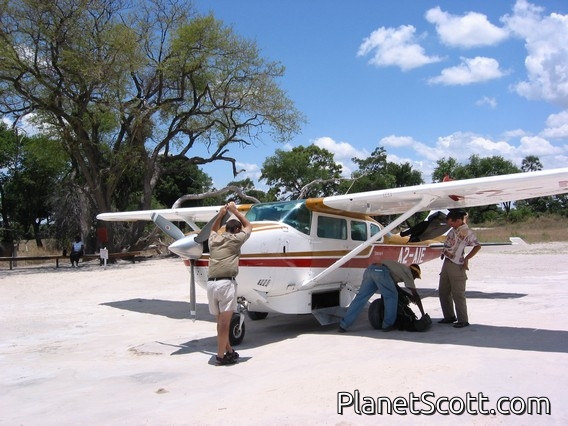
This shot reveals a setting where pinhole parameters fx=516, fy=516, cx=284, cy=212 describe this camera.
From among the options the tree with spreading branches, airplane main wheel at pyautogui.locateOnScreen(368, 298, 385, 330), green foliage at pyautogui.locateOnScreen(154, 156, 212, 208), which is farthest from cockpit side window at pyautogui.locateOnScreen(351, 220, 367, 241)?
green foliage at pyautogui.locateOnScreen(154, 156, 212, 208)

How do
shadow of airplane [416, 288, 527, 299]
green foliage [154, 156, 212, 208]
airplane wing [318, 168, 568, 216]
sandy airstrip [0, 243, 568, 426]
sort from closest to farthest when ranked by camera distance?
sandy airstrip [0, 243, 568, 426] → airplane wing [318, 168, 568, 216] → shadow of airplane [416, 288, 527, 299] → green foliage [154, 156, 212, 208]

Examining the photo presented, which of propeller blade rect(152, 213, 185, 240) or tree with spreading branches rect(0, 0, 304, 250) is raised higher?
tree with spreading branches rect(0, 0, 304, 250)

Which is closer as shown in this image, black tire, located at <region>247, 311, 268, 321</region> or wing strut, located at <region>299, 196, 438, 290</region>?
wing strut, located at <region>299, 196, 438, 290</region>

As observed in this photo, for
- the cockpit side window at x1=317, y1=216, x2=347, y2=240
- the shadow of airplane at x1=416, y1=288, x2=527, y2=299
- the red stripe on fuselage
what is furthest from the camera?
the shadow of airplane at x1=416, y1=288, x2=527, y2=299

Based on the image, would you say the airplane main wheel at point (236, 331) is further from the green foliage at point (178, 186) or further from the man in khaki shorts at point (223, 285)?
the green foliage at point (178, 186)

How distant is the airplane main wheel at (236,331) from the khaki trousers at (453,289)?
3.41 metres

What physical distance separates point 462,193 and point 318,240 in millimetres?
2549

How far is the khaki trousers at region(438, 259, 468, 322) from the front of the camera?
26.9 feet

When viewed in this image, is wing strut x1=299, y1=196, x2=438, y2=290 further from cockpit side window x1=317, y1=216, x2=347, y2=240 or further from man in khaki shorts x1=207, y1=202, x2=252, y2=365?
man in khaki shorts x1=207, y1=202, x2=252, y2=365

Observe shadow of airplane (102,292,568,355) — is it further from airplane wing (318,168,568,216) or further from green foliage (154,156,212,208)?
green foliage (154,156,212,208)

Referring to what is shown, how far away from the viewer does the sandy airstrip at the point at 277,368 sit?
15.6 feet

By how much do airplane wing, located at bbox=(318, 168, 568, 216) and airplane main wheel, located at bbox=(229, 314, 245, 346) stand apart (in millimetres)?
2594

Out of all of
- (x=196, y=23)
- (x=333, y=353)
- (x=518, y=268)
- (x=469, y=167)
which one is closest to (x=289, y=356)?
(x=333, y=353)

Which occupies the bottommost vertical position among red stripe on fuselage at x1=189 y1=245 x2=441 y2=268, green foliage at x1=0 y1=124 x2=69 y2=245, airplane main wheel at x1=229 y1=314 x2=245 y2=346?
airplane main wheel at x1=229 y1=314 x2=245 y2=346
